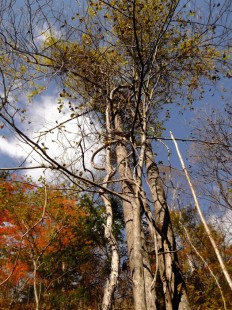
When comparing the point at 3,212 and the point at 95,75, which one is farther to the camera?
the point at 3,212

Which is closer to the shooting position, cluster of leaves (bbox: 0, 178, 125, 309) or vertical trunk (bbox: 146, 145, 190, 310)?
vertical trunk (bbox: 146, 145, 190, 310)

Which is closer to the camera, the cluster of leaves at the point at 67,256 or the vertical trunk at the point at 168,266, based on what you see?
the vertical trunk at the point at 168,266

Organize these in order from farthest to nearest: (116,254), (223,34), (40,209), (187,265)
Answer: (187,265) < (40,209) < (223,34) < (116,254)

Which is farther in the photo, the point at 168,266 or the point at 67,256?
the point at 67,256

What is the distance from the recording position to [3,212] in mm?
12555

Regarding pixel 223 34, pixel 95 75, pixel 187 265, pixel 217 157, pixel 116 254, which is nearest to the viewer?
pixel 116 254

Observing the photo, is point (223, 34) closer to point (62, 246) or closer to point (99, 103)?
point (99, 103)

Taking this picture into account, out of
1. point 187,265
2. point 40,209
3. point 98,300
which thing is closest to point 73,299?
point 98,300

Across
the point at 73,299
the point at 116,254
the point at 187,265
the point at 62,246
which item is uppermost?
the point at 62,246

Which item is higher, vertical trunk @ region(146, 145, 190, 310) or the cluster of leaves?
the cluster of leaves

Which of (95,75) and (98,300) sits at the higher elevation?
(95,75)

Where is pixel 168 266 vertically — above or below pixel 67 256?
below

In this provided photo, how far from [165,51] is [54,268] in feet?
35.6

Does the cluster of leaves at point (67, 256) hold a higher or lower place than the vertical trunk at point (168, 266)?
higher
